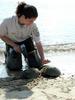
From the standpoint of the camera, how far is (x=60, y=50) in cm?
958

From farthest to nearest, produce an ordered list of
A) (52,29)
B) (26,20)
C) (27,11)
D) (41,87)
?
1. (52,29)
2. (26,20)
3. (27,11)
4. (41,87)

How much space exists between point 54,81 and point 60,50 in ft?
11.7

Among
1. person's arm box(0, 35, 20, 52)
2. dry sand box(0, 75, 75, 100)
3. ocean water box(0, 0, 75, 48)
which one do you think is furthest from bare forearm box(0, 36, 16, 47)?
ocean water box(0, 0, 75, 48)

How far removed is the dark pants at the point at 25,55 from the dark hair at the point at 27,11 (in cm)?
78

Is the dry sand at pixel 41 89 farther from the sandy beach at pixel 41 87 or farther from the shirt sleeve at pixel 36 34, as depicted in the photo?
the shirt sleeve at pixel 36 34

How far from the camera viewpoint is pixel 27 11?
612cm

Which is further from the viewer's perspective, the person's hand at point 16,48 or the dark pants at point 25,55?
the dark pants at point 25,55

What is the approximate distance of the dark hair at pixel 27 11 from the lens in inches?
240

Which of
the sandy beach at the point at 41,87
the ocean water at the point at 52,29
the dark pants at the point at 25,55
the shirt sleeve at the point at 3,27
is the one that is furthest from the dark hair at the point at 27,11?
the ocean water at the point at 52,29

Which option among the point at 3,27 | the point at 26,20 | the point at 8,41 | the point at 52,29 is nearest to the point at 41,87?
the point at 26,20

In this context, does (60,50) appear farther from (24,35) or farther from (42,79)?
(42,79)

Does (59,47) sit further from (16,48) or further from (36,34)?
(16,48)

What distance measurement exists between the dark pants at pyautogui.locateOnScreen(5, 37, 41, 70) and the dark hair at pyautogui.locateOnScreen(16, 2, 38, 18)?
2.57ft

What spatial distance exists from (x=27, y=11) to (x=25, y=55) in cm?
107
